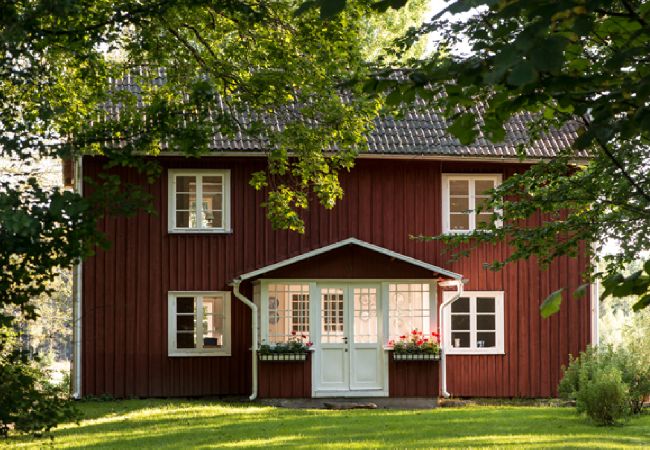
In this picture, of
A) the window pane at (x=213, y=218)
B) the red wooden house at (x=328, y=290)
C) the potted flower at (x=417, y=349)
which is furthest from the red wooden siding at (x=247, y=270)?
the potted flower at (x=417, y=349)

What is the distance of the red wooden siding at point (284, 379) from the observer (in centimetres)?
2012

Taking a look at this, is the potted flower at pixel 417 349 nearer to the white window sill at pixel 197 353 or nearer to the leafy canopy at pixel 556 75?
the white window sill at pixel 197 353

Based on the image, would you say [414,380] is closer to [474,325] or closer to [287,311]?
[474,325]

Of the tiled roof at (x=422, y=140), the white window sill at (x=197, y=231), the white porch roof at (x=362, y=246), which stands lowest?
the white porch roof at (x=362, y=246)

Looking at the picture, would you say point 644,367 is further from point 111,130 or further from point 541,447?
point 111,130

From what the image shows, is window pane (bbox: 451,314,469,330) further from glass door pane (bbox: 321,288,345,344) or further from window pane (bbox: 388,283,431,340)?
glass door pane (bbox: 321,288,345,344)

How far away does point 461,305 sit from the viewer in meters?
22.4

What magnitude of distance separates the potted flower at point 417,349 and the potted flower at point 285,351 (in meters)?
1.75

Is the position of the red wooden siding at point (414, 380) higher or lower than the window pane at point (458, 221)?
lower

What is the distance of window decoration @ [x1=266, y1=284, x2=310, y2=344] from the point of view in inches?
814

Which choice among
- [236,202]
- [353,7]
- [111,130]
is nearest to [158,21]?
[353,7]

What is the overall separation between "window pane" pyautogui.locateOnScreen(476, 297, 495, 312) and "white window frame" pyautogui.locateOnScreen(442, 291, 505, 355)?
0.24ft

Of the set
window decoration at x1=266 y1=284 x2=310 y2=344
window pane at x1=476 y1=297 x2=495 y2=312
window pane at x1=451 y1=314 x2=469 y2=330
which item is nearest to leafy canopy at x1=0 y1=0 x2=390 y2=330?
window decoration at x1=266 y1=284 x2=310 y2=344

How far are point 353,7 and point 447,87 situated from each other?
1025cm
